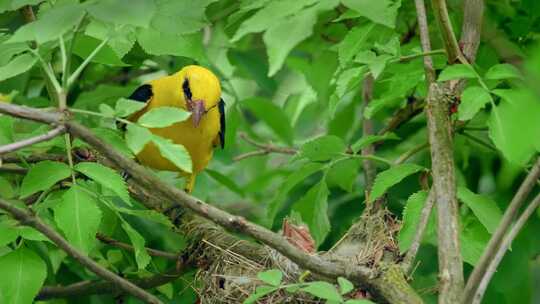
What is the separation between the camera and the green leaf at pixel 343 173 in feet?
14.2

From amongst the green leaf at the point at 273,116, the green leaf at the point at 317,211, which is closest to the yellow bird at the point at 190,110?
the green leaf at the point at 273,116

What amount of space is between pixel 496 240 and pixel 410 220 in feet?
2.27

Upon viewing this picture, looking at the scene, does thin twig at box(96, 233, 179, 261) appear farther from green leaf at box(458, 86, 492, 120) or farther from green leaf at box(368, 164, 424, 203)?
green leaf at box(458, 86, 492, 120)

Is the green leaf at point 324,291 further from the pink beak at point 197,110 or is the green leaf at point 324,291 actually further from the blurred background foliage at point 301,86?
the pink beak at point 197,110

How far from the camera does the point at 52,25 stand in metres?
2.45

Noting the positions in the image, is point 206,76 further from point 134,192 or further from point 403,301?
point 403,301

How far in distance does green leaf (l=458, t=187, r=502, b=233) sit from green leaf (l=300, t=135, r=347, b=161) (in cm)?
72

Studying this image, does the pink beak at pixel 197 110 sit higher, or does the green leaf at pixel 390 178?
the green leaf at pixel 390 178

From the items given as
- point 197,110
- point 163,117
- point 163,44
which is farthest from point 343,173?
point 163,117

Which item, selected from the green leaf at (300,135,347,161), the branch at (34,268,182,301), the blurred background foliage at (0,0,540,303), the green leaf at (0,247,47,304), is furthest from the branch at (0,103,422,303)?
the branch at (34,268,182,301)

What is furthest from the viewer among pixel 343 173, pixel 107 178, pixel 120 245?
pixel 343 173

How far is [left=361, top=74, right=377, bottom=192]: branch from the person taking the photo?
4.65 m

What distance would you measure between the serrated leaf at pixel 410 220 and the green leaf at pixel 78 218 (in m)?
1.00

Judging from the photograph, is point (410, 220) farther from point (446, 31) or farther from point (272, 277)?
point (272, 277)
